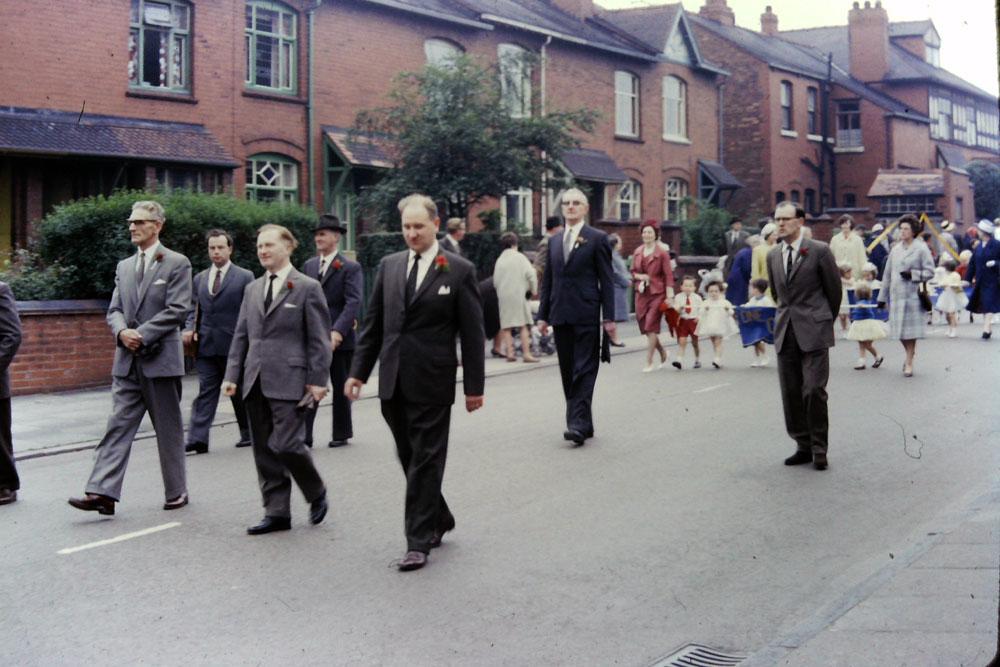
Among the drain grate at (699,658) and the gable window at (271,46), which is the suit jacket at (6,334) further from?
the gable window at (271,46)

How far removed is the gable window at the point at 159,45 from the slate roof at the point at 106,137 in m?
0.87

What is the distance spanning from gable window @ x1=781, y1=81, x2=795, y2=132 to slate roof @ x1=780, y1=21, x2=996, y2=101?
1126 cm

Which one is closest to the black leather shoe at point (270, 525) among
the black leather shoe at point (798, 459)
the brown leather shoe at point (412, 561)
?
the brown leather shoe at point (412, 561)

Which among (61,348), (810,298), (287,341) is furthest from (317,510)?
(61,348)

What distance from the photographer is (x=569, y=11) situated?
37562 millimetres

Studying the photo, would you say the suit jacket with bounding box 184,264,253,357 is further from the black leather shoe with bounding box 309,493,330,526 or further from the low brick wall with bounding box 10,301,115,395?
the low brick wall with bounding box 10,301,115,395

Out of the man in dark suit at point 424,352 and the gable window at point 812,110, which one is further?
the gable window at point 812,110

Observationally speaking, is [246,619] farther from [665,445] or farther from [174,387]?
[665,445]

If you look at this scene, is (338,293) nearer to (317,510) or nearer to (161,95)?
(317,510)

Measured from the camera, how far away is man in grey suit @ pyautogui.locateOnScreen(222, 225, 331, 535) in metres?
7.57

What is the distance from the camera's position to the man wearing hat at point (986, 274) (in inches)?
659

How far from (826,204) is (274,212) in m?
38.8

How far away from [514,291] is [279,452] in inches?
453

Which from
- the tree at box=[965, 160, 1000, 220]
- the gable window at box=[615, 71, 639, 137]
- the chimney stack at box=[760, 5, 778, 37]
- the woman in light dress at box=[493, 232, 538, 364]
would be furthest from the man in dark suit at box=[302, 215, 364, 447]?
the tree at box=[965, 160, 1000, 220]
